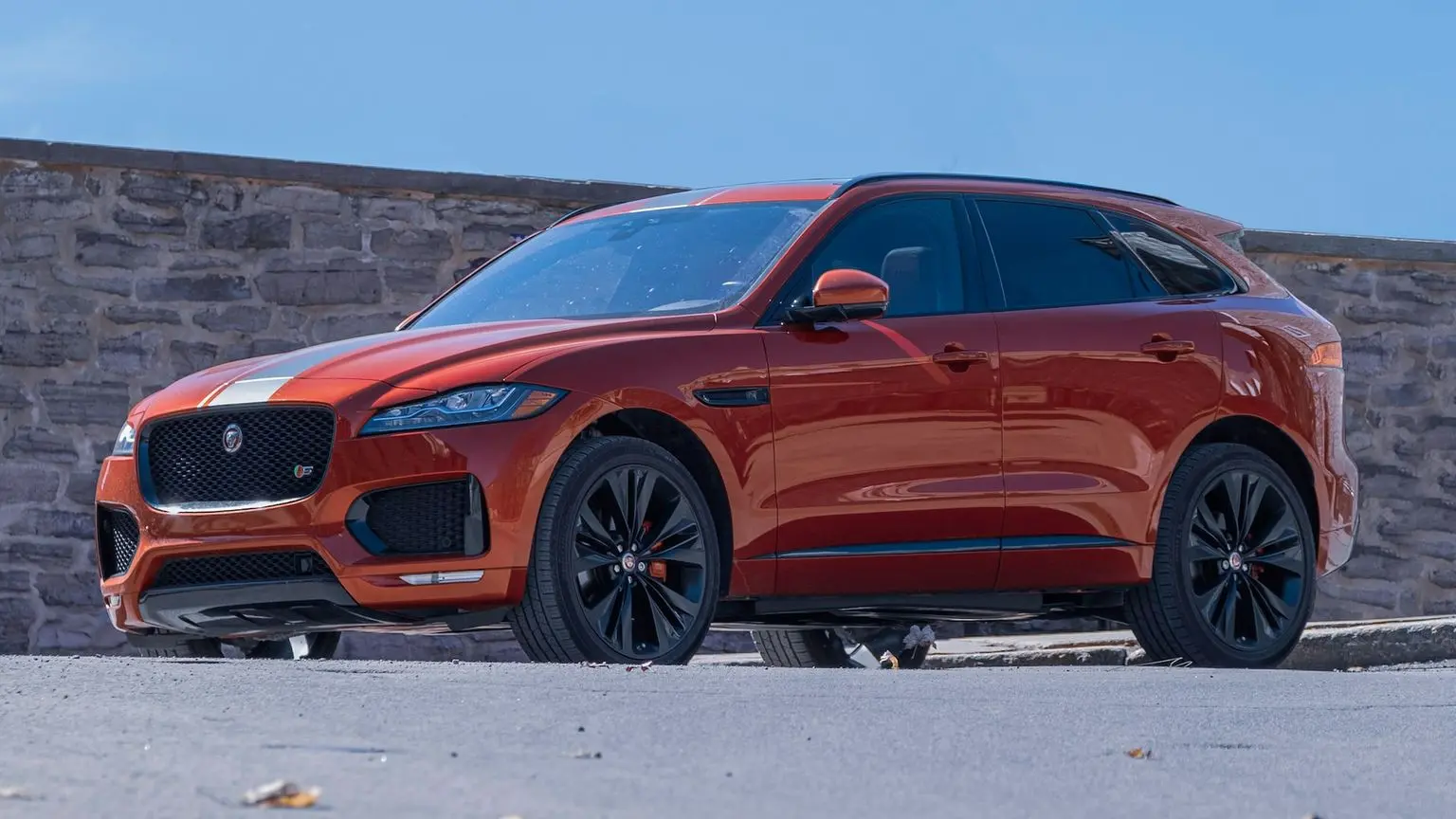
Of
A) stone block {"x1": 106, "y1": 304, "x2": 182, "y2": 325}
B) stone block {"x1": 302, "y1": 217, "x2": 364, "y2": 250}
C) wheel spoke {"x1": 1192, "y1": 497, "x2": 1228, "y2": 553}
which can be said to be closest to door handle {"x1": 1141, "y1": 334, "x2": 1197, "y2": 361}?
wheel spoke {"x1": 1192, "y1": 497, "x2": 1228, "y2": 553}

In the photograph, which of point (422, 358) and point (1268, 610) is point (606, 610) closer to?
point (422, 358)

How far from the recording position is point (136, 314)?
11742 mm

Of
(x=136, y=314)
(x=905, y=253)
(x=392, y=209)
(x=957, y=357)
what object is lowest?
(x=957, y=357)

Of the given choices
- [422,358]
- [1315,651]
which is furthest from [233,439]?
[1315,651]

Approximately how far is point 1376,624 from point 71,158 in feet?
24.2

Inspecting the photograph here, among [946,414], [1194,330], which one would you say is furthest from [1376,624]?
[946,414]

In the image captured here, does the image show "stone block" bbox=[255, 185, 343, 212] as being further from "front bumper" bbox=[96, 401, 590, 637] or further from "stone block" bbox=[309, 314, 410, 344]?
"front bumper" bbox=[96, 401, 590, 637]

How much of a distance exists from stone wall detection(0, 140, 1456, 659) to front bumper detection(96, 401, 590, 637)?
17.3ft

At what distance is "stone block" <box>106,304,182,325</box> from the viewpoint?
38.4ft

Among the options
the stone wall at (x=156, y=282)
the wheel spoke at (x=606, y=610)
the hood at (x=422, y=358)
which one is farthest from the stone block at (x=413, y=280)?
the wheel spoke at (x=606, y=610)

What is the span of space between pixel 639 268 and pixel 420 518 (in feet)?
5.36

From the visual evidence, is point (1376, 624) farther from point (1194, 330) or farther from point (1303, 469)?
point (1194, 330)

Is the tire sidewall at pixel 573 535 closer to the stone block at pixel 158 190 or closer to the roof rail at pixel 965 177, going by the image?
the roof rail at pixel 965 177

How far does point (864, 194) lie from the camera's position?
7.70 meters
